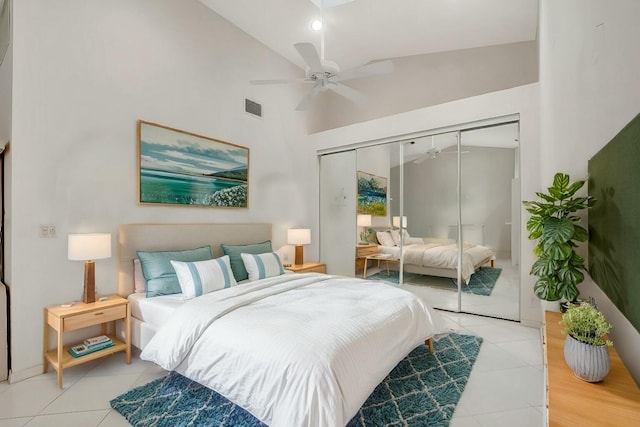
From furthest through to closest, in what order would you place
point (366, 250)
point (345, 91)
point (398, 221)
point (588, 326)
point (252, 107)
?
1. point (366, 250)
2. point (398, 221)
3. point (252, 107)
4. point (345, 91)
5. point (588, 326)

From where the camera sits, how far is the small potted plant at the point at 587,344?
1.27 meters

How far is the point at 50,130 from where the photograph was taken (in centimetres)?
260

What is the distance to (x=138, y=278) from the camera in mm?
3035

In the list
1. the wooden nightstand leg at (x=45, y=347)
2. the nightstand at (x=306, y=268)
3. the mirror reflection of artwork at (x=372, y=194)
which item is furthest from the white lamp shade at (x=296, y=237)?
the wooden nightstand leg at (x=45, y=347)

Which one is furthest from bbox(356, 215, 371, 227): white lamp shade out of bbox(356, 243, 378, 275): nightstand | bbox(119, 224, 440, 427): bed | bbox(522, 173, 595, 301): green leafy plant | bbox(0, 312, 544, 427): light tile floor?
bbox(522, 173, 595, 301): green leafy plant

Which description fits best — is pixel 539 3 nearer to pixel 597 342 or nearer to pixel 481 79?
pixel 481 79

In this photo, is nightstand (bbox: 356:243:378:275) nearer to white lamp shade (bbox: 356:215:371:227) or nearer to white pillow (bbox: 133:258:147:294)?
white lamp shade (bbox: 356:215:371:227)

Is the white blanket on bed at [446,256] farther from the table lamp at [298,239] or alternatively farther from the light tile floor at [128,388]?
the table lamp at [298,239]

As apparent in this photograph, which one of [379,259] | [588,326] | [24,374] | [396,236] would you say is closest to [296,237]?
[379,259]

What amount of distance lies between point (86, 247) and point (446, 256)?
13.2ft

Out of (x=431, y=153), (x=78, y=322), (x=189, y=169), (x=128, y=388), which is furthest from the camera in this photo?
(x=431, y=153)

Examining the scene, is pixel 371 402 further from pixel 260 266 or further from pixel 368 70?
pixel 368 70

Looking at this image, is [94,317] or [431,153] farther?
[431,153]

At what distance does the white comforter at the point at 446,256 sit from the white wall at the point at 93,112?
256 cm
